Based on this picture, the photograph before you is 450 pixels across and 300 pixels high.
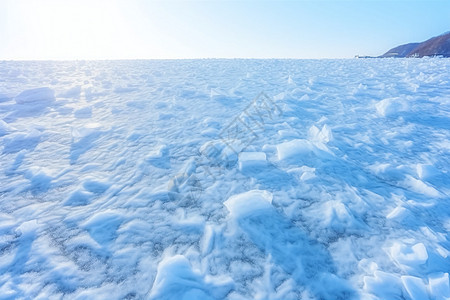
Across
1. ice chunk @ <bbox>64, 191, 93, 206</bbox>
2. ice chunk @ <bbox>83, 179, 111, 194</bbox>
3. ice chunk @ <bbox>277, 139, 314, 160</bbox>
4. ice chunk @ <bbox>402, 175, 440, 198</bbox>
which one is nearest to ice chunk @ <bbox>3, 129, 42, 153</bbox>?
ice chunk @ <bbox>83, 179, 111, 194</bbox>

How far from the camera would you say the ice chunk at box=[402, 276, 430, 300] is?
1247 millimetres

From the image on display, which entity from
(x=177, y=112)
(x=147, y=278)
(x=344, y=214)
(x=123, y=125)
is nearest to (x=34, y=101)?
(x=123, y=125)

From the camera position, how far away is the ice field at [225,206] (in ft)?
4.44

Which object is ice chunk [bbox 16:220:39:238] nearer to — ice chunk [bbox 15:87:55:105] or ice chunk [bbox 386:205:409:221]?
ice chunk [bbox 386:205:409:221]

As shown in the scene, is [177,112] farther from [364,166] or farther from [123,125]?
[364,166]

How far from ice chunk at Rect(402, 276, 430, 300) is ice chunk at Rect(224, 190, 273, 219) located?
946mm

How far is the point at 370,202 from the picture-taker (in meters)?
1.98

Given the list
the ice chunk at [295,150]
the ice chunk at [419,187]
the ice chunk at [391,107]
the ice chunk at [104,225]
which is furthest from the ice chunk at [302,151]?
the ice chunk at [391,107]

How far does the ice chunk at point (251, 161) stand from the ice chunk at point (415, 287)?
1545 millimetres

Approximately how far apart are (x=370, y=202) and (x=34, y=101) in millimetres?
6594

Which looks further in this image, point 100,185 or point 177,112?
point 177,112

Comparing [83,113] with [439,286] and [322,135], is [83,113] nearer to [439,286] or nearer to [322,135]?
[322,135]

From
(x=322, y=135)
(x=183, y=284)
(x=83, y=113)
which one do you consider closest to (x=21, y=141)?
(x=83, y=113)

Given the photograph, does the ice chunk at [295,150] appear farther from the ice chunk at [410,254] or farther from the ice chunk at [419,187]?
the ice chunk at [410,254]
